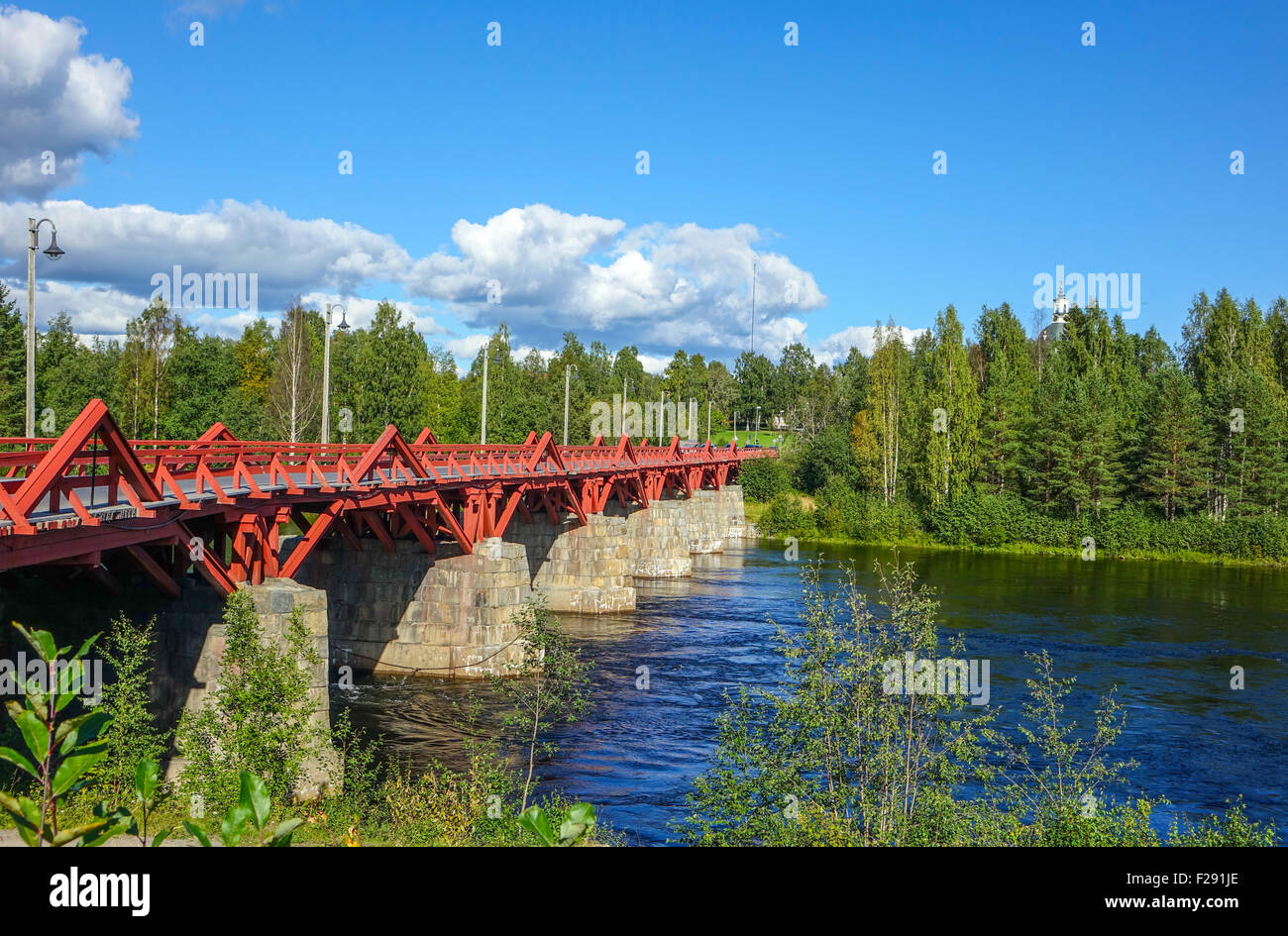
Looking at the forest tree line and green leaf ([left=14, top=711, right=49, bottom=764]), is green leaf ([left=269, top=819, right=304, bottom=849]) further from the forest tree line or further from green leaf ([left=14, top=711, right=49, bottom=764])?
the forest tree line

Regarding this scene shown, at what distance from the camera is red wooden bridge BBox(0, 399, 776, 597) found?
50.3 ft

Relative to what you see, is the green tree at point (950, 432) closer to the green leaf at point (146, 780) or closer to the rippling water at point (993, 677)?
the rippling water at point (993, 677)

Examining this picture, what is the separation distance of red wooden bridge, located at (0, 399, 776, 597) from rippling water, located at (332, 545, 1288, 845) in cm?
620

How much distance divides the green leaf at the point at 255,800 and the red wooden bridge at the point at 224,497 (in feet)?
38.9

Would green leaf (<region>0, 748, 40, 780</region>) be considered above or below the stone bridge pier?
above

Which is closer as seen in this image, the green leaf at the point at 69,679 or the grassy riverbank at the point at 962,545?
the green leaf at the point at 69,679

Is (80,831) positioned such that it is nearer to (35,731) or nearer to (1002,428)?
(35,731)

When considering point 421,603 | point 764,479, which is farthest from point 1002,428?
point 421,603

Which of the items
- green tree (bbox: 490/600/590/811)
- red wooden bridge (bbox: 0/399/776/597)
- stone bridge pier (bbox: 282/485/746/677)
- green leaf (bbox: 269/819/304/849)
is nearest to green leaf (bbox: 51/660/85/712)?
green leaf (bbox: 269/819/304/849)

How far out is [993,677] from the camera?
120 feet

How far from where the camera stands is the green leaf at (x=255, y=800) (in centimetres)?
410

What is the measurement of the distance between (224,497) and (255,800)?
18035mm

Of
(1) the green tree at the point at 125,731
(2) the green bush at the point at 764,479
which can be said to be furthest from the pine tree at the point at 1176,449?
(1) the green tree at the point at 125,731
